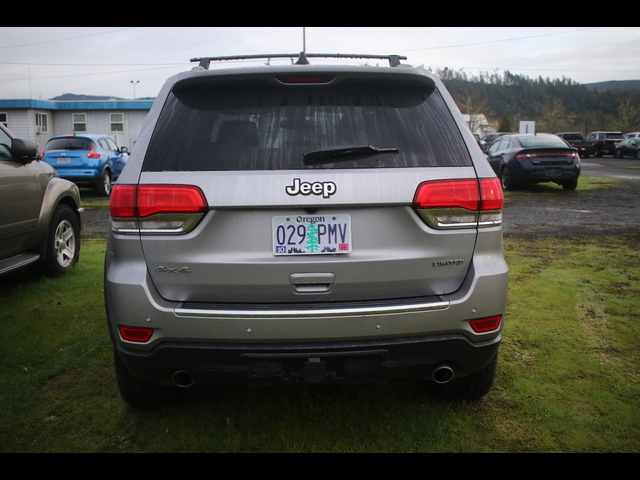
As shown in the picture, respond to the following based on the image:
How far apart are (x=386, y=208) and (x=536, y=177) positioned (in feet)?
42.7

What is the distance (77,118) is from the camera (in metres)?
39.8

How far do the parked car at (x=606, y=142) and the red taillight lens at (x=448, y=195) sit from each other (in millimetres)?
44981

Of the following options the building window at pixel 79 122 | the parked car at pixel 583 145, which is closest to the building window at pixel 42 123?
the building window at pixel 79 122

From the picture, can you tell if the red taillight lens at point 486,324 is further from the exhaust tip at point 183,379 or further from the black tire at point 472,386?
the exhaust tip at point 183,379

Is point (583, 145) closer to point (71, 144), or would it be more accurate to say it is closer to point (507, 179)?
point (507, 179)

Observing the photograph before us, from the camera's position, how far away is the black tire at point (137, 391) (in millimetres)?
2777

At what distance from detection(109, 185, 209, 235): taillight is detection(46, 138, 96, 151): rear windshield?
1394cm

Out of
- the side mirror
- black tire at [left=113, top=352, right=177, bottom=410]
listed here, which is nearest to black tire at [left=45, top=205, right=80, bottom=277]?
the side mirror

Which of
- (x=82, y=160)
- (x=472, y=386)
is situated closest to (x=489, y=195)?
(x=472, y=386)

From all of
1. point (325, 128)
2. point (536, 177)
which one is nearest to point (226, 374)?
point (325, 128)

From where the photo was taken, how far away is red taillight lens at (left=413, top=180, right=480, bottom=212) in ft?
7.49

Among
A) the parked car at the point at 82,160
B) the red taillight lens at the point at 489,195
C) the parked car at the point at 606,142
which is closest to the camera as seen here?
the red taillight lens at the point at 489,195
